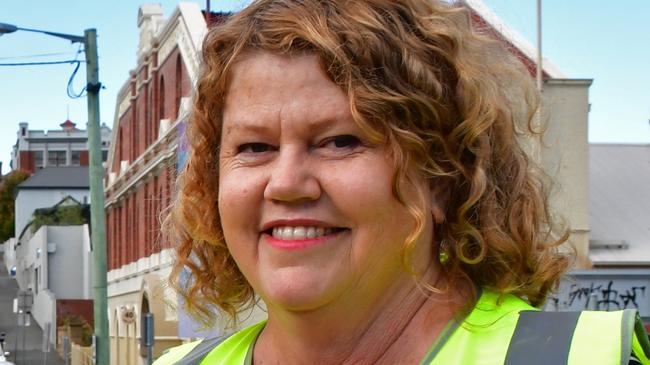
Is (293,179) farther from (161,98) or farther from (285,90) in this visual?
(161,98)

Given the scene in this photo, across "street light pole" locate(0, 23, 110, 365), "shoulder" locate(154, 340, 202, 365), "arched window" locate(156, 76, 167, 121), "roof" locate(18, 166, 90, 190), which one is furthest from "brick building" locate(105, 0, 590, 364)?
"roof" locate(18, 166, 90, 190)

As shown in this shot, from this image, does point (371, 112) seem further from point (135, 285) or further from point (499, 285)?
point (135, 285)

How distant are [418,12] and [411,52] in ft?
0.29

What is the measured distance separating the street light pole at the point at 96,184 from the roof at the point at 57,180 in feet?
239

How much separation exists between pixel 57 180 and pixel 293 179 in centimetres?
8958

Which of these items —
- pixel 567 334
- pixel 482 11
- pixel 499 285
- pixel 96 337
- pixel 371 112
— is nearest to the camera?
pixel 567 334

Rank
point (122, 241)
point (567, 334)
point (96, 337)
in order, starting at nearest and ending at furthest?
1. point (567, 334)
2. point (96, 337)
3. point (122, 241)

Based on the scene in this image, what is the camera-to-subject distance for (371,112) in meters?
1.92

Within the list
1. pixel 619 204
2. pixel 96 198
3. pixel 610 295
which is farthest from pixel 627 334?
pixel 619 204

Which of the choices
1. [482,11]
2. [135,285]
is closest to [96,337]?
[482,11]

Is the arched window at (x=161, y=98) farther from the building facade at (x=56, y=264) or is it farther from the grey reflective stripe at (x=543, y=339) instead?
the grey reflective stripe at (x=543, y=339)

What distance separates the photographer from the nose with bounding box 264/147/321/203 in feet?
6.27

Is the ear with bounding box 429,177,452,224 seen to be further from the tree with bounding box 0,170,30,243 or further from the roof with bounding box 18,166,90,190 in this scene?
the tree with bounding box 0,170,30,243

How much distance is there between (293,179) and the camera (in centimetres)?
192
